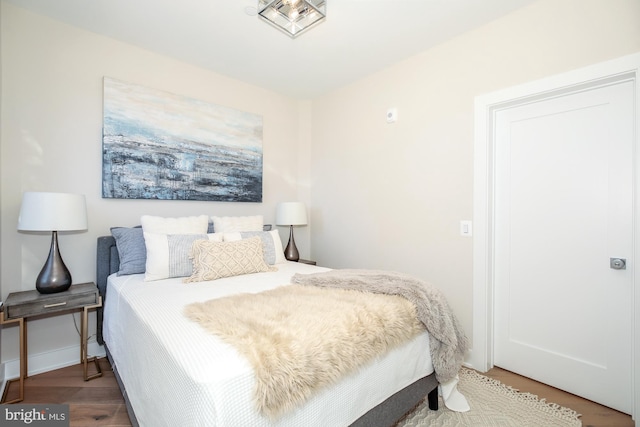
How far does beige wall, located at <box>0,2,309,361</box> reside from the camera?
2.08m

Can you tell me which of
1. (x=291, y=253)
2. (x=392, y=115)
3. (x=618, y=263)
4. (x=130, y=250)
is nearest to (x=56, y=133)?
(x=130, y=250)

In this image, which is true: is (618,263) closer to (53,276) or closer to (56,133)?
(53,276)

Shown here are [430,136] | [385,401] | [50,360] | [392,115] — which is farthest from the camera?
[392,115]

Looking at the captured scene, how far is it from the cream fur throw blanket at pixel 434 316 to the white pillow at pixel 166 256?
1.15 m

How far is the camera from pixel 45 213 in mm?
1883

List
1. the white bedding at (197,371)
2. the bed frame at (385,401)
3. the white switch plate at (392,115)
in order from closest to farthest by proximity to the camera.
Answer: the white bedding at (197,371) < the bed frame at (385,401) < the white switch plate at (392,115)

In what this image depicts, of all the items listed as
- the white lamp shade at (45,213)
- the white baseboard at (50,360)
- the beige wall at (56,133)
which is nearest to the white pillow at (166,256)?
the white lamp shade at (45,213)

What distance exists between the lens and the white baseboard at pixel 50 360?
6.81 ft

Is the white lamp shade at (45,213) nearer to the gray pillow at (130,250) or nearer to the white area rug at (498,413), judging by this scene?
the gray pillow at (130,250)

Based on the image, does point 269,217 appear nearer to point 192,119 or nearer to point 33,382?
point 192,119

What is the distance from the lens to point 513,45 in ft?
6.92

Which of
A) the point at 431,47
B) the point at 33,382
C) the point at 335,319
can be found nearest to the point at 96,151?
the point at 33,382

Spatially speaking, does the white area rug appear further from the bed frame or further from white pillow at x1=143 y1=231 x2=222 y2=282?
white pillow at x1=143 y1=231 x2=222 y2=282

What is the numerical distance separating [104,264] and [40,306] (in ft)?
1.54
